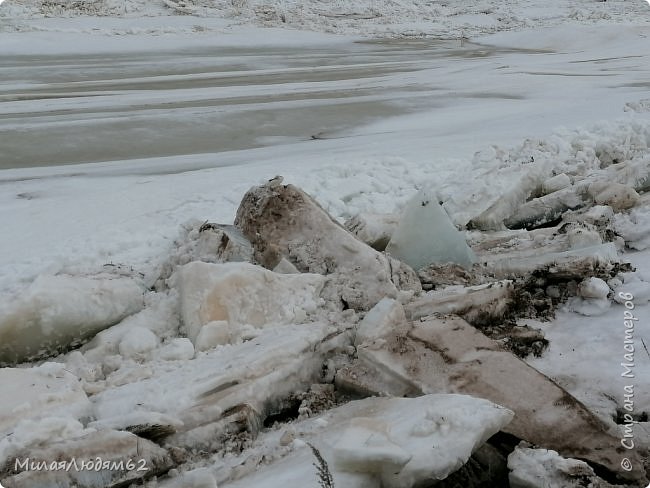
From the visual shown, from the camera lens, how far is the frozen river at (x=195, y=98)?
670cm

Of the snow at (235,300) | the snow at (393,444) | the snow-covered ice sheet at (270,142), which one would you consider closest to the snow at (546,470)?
the snow at (393,444)

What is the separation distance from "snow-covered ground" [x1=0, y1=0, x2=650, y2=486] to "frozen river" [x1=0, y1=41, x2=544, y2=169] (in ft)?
0.14

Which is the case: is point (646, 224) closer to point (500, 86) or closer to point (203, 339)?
point (203, 339)

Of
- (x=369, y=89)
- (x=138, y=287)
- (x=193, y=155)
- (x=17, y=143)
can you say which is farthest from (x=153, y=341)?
(x=369, y=89)

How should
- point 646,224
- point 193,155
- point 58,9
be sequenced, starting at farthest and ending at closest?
point 58,9 < point 193,155 < point 646,224

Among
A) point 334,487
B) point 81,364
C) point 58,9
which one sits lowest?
point 81,364

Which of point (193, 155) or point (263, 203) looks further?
point (193, 155)

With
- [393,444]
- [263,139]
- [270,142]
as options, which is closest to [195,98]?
[263,139]

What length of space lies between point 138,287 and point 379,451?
5.99 feet

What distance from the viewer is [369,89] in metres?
9.76

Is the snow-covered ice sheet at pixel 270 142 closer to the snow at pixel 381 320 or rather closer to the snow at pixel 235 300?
the snow at pixel 235 300

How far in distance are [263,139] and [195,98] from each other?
2.36 meters

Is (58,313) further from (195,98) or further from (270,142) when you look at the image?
(195,98)

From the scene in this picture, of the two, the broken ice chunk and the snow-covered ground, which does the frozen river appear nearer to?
the snow-covered ground
